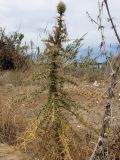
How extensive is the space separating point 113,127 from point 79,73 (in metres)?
7.12

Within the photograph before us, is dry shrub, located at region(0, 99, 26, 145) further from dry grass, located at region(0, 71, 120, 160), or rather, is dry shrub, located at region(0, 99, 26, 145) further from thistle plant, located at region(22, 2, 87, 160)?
thistle plant, located at region(22, 2, 87, 160)

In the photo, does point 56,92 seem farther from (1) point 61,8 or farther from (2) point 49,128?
(1) point 61,8

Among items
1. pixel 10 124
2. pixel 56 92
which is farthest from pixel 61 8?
pixel 10 124

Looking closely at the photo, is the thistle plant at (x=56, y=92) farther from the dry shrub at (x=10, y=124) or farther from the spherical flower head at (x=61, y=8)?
the dry shrub at (x=10, y=124)

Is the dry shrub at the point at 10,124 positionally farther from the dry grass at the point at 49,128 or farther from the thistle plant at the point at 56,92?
the thistle plant at the point at 56,92

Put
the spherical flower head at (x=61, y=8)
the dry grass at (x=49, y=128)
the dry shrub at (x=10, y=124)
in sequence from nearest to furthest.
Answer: the spherical flower head at (x=61, y=8), the dry grass at (x=49, y=128), the dry shrub at (x=10, y=124)

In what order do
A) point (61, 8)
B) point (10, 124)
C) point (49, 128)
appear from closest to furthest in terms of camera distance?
point (61, 8) < point (49, 128) < point (10, 124)

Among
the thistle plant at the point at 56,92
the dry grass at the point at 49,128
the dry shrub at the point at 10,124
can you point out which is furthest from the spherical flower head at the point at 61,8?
the dry shrub at the point at 10,124

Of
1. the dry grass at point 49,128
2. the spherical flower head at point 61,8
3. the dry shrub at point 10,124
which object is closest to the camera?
the spherical flower head at point 61,8

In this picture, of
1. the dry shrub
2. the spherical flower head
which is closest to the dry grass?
the dry shrub

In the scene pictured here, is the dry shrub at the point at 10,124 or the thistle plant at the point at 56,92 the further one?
the dry shrub at the point at 10,124

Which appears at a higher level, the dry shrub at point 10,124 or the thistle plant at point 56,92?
the thistle plant at point 56,92

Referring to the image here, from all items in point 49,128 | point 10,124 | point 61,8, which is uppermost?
point 61,8

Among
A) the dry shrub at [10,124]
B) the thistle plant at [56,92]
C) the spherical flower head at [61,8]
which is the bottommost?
the dry shrub at [10,124]
